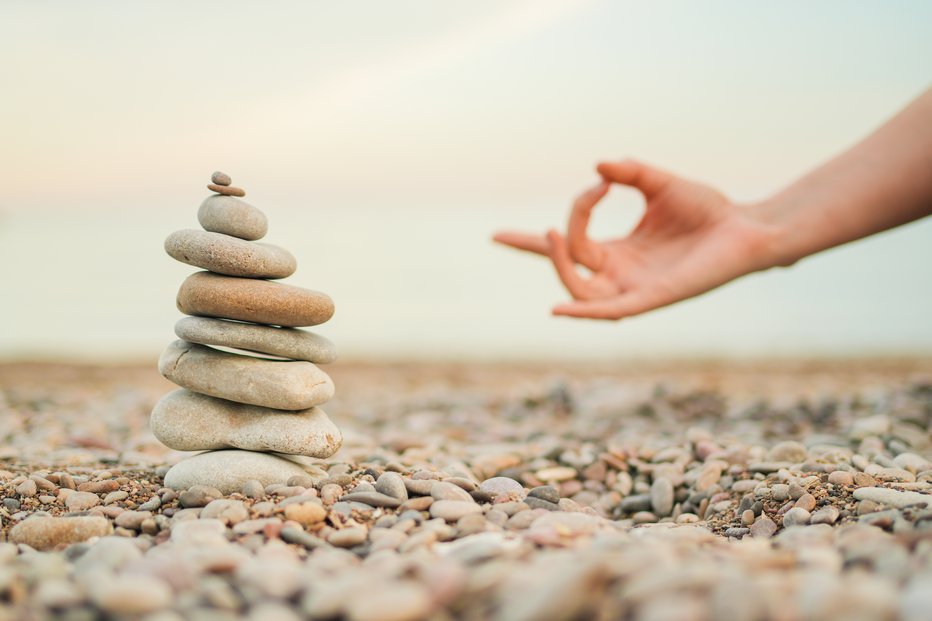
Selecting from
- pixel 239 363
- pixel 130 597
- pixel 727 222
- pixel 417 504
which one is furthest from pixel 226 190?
pixel 727 222

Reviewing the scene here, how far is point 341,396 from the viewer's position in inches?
345

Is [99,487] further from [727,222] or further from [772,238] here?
[772,238]

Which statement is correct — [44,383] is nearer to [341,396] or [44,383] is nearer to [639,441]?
[341,396]

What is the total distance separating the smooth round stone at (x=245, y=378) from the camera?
3.59 metres

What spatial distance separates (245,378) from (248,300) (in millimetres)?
365

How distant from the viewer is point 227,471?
11.4ft

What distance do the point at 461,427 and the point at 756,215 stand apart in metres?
2.87

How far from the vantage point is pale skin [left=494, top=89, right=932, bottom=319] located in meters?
4.42

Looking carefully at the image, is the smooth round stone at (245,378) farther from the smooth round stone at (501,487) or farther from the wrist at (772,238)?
the wrist at (772,238)

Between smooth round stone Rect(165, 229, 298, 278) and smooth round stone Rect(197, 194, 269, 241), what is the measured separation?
5cm

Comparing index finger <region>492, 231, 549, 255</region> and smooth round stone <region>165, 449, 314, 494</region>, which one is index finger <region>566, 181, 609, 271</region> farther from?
smooth round stone <region>165, 449, 314, 494</region>

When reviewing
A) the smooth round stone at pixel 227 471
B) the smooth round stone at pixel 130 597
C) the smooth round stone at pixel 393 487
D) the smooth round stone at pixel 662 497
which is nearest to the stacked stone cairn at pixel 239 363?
the smooth round stone at pixel 227 471

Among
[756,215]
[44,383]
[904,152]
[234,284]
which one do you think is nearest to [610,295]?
[756,215]

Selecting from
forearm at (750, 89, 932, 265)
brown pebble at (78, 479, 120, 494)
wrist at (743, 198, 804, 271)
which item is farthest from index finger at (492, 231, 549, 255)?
brown pebble at (78, 479, 120, 494)
